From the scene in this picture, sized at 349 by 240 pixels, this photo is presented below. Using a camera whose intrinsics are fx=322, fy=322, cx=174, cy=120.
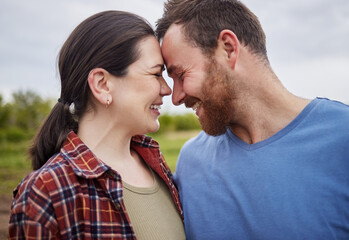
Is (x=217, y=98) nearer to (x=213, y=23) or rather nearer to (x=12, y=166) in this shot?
(x=213, y=23)

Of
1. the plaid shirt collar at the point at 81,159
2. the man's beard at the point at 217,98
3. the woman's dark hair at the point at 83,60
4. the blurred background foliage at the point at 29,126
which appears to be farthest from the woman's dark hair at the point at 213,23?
the blurred background foliage at the point at 29,126

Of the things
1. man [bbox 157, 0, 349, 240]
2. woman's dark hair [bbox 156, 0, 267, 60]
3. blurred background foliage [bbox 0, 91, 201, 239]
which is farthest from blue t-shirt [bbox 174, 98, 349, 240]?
blurred background foliage [bbox 0, 91, 201, 239]

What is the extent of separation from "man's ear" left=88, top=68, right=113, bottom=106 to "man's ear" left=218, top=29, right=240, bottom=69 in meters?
0.84

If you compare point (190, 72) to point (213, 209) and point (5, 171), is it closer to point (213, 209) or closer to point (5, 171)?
point (213, 209)

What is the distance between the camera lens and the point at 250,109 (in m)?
2.22

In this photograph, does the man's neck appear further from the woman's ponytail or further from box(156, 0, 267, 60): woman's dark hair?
the woman's ponytail

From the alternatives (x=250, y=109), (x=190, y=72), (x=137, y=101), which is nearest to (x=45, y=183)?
(x=137, y=101)

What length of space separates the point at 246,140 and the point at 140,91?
783 mm

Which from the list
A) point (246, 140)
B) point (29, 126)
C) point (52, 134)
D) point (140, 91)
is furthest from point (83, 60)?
point (29, 126)

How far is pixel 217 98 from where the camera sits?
7.41 feet

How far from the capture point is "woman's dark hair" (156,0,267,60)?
230cm

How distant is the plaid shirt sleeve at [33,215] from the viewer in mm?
1490

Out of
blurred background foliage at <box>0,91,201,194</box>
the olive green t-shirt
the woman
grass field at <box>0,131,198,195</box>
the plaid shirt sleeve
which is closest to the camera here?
the plaid shirt sleeve

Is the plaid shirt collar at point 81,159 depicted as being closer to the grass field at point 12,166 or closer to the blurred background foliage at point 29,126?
the grass field at point 12,166
